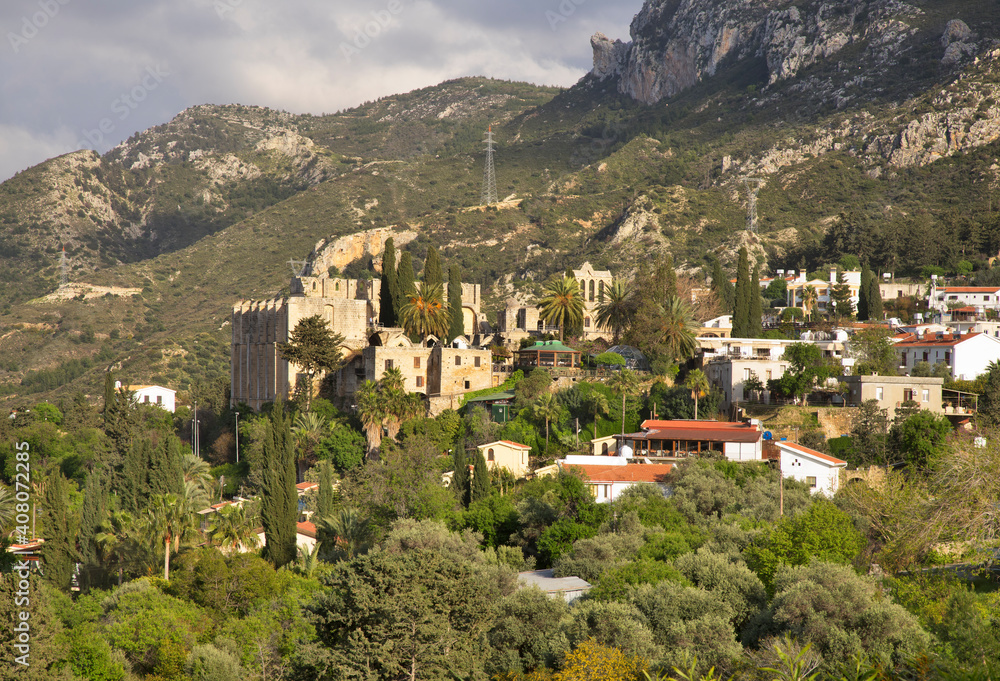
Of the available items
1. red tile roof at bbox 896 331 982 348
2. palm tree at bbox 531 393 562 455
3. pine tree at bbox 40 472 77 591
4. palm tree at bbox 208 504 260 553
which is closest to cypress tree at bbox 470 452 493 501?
palm tree at bbox 531 393 562 455

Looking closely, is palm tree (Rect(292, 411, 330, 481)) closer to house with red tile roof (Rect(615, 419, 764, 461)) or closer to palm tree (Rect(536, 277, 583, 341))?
palm tree (Rect(536, 277, 583, 341))

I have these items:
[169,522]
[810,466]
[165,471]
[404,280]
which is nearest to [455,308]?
[404,280]

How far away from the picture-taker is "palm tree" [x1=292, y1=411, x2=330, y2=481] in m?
62.2

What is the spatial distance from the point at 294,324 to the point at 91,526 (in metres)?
22.6

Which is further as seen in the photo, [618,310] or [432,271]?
[432,271]

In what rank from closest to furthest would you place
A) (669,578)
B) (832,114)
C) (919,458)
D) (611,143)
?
(669,578) → (919,458) → (832,114) → (611,143)

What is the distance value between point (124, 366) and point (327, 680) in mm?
104521

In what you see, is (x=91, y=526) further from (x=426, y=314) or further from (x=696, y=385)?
(x=696, y=385)

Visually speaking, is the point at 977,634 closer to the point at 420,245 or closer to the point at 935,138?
the point at 935,138

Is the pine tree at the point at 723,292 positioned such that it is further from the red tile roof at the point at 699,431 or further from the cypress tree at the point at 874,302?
the red tile roof at the point at 699,431

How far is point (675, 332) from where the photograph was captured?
217 ft

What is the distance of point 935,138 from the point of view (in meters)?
127

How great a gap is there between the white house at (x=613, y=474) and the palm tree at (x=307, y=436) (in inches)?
678

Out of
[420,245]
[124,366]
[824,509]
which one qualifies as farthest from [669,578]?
[420,245]
